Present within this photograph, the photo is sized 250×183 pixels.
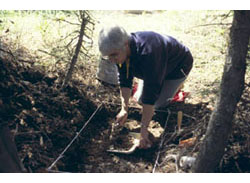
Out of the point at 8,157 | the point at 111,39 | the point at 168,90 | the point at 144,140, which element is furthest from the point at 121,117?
the point at 8,157

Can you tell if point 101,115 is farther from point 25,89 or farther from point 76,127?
point 25,89

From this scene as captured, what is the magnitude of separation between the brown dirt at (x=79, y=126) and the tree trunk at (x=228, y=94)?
31 centimetres

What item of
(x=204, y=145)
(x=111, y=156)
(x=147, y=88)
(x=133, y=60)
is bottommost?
(x=111, y=156)

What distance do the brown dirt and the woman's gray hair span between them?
1.00 metres

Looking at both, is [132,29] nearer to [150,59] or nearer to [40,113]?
[40,113]

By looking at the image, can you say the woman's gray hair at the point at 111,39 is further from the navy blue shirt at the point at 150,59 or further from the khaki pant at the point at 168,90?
the khaki pant at the point at 168,90

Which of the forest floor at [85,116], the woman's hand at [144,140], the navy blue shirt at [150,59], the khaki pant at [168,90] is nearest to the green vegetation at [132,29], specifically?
the forest floor at [85,116]

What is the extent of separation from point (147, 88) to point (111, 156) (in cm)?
79

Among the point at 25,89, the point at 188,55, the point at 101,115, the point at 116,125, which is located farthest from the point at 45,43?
the point at 188,55

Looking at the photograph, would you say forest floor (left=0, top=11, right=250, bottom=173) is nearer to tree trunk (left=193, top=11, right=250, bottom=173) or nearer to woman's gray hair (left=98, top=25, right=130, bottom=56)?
tree trunk (left=193, top=11, right=250, bottom=173)

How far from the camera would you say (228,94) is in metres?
2.35

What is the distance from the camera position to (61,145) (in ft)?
10.5

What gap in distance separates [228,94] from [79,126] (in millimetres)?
1751

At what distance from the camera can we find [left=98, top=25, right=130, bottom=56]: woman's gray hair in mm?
2666
